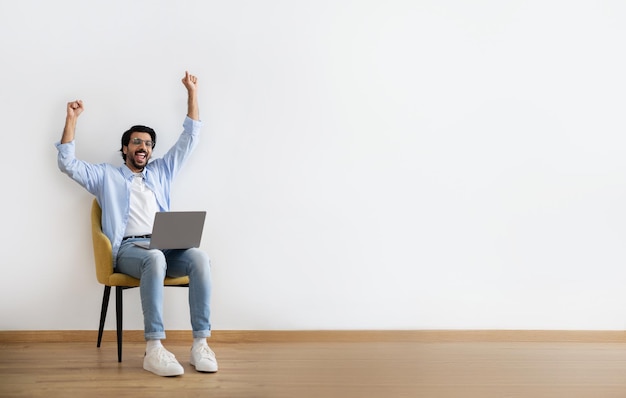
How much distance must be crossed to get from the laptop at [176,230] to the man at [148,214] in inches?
1.6

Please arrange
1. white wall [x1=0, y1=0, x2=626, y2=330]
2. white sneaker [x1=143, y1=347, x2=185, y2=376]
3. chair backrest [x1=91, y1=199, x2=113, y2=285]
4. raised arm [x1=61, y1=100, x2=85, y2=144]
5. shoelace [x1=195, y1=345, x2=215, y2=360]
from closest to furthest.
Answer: white sneaker [x1=143, y1=347, x2=185, y2=376] → shoelace [x1=195, y1=345, x2=215, y2=360] → chair backrest [x1=91, y1=199, x2=113, y2=285] → raised arm [x1=61, y1=100, x2=85, y2=144] → white wall [x1=0, y1=0, x2=626, y2=330]

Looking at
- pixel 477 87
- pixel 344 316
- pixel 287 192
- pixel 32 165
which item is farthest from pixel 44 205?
pixel 477 87

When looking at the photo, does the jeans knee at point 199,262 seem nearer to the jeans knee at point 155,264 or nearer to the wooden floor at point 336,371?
the jeans knee at point 155,264

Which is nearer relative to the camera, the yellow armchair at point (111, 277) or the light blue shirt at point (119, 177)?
the yellow armchair at point (111, 277)

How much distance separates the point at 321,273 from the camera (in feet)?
12.7

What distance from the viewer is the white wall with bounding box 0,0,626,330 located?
3777mm

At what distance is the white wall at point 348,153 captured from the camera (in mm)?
3777

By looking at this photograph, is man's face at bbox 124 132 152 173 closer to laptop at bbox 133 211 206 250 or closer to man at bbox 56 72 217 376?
man at bbox 56 72 217 376

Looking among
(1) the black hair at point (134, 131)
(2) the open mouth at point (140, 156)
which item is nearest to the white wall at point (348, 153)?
(1) the black hair at point (134, 131)

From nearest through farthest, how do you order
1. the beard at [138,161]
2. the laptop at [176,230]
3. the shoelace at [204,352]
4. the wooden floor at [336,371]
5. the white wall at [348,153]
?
the wooden floor at [336,371], the shoelace at [204,352], the laptop at [176,230], the beard at [138,161], the white wall at [348,153]

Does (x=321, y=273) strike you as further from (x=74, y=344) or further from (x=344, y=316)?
(x=74, y=344)

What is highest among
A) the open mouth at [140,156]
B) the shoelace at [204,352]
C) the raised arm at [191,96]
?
the raised arm at [191,96]

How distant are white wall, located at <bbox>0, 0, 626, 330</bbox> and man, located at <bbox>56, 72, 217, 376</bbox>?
0.18 metres

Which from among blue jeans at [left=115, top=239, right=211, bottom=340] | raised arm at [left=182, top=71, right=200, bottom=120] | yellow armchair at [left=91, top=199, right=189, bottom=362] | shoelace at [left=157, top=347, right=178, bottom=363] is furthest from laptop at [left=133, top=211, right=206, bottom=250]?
raised arm at [left=182, top=71, right=200, bottom=120]
